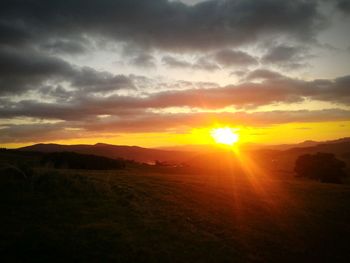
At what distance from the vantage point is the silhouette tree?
59013 millimetres

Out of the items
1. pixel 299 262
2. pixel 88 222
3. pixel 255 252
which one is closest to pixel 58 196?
pixel 88 222

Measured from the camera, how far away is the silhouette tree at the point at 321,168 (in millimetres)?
59013

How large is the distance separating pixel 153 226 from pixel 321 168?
52.9 metres

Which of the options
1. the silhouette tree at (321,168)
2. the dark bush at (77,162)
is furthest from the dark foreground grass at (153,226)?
the silhouette tree at (321,168)

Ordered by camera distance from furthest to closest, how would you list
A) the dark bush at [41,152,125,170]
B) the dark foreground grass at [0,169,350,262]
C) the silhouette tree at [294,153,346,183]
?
the silhouette tree at [294,153,346,183] → the dark bush at [41,152,125,170] → the dark foreground grass at [0,169,350,262]

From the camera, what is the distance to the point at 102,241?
40.4ft

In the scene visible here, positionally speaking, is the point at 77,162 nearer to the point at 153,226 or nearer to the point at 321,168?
the point at 153,226

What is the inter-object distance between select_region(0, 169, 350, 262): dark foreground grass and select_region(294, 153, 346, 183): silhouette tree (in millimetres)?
35904

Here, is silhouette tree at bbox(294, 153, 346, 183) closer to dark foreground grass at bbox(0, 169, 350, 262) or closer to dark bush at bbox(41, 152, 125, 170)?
dark bush at bbox(41, 152, 125, 170)

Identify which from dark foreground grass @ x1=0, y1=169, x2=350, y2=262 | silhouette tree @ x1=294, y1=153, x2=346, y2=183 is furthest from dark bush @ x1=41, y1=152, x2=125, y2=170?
silhouette tree @ x1=294, y1=153, x2=346, y2=183

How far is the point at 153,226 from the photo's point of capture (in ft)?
49.2

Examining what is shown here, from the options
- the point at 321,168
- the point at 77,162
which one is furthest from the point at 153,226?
the point at 321,168

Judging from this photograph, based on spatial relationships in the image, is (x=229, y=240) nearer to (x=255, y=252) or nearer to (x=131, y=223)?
(x=255, y=252)

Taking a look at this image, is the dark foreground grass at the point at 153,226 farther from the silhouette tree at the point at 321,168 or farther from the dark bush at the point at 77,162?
the silhouette tree at the point at 321,168
